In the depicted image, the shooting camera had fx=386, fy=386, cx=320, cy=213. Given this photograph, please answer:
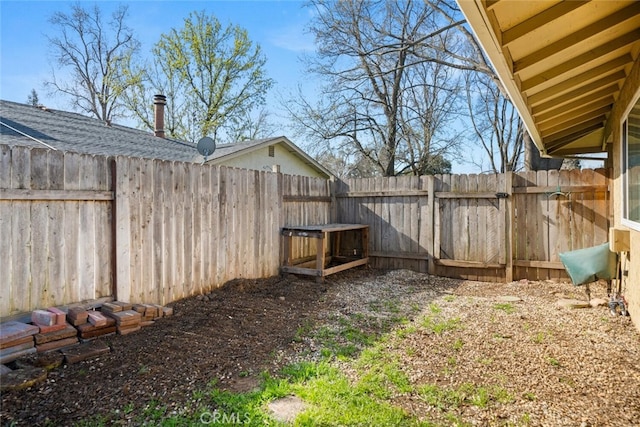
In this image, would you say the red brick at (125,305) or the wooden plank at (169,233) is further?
the wooden plank at (169,233)

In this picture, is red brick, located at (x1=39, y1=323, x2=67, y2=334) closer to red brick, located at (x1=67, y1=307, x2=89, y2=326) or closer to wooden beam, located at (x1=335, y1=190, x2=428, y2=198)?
red brick, located at (x1=67, y1=307, x2=89, y2=326)

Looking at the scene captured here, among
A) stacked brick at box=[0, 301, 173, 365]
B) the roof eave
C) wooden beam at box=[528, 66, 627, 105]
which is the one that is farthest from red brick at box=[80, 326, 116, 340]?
wooden beam at box=[528, 66, 627, 105]

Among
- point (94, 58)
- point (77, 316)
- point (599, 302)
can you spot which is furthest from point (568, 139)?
point (94, 58)

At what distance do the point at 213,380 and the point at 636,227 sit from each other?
3.82m

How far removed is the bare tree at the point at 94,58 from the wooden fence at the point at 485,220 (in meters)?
15.0

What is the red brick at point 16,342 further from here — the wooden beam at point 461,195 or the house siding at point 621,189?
the wooden beam at point 461,195

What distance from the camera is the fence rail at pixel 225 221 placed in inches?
126

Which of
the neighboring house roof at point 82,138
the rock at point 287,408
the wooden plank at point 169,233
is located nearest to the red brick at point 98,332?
the wooden plank at point 169,233

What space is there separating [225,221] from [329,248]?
2852 mm

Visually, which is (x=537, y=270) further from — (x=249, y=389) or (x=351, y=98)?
(x=351, y=98)

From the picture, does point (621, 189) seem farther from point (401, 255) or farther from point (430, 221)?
point (401, 255)

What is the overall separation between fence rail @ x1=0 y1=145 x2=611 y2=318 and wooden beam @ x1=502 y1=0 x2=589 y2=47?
11.2ft

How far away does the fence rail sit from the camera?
10.5ft

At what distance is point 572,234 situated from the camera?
18.3 ft
